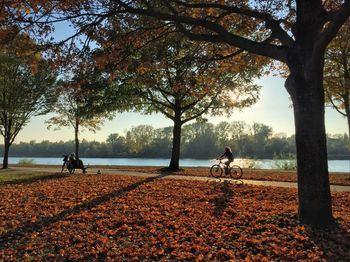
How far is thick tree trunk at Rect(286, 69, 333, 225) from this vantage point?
794cm

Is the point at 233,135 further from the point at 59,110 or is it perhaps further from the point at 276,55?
the point at 276,55

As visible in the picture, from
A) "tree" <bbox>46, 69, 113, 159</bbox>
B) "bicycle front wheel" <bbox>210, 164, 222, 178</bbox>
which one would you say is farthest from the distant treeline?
"bicycle front wheel" <bbox>210, 164, 222, 178</bbox>

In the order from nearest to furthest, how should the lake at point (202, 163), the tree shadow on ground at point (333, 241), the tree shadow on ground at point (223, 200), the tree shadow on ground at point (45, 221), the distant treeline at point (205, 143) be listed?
the tree shadow on ground at point (333, 241) < the tree shadow on ground at point (45, 221) < the tree shadow on ground at point (223, 200) < the lake at point (202, 163) < the distant treeline at point (205, 143)

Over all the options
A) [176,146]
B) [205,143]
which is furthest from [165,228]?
[205,143]

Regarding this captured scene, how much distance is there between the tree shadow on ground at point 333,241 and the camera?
6.43 m

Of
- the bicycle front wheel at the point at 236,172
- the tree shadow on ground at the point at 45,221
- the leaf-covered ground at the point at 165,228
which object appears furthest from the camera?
the bicycle front wheel at the point at 236,172

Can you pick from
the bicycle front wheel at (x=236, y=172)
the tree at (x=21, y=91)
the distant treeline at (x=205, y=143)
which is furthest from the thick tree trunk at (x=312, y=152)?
the distant treeline at (x=205, y=143)

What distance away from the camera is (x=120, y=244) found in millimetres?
7641

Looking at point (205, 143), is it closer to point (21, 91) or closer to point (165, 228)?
point (21, 91)

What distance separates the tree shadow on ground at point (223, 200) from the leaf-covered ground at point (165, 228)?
3 centimetres

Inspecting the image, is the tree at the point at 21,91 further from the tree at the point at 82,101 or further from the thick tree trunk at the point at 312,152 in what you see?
the thick tree trunk at the point at 312,152

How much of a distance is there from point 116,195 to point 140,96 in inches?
569

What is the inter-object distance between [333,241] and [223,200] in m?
4.78

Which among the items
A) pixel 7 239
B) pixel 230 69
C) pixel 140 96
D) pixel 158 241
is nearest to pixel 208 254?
pixel 158 241
